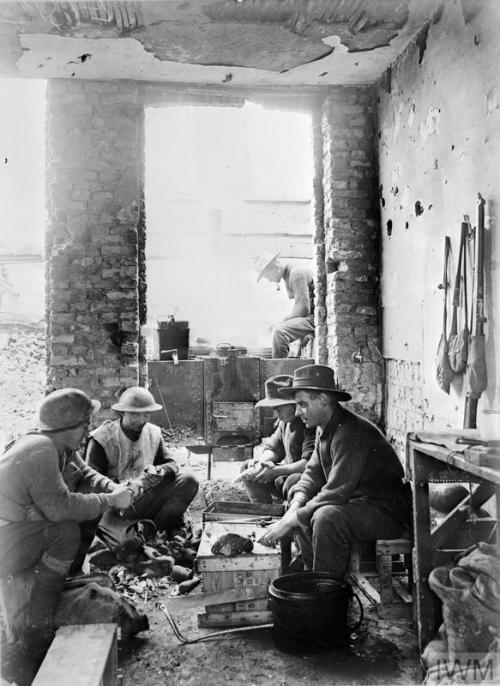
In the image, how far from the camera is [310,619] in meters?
3.12

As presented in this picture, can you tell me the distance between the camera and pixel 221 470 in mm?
7145

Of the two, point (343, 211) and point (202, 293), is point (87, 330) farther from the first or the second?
point (202, 293)

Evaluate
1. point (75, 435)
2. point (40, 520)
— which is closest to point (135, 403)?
point (75, 435)

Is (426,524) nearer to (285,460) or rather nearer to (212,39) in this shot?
(285,460)

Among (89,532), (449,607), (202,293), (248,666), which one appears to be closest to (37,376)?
(202,293)

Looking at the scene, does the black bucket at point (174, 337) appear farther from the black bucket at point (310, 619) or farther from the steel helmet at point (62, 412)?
the black bucket at point (310, 619)

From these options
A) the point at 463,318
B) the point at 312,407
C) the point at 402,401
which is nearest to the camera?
the point at 312,407

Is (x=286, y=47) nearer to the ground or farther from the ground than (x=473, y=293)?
farther from the ground

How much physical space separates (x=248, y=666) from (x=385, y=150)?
4.82 meters

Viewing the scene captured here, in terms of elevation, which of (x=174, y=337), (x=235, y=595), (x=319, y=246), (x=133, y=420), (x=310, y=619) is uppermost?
(x=319, y=246)

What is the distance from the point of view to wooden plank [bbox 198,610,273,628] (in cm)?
354

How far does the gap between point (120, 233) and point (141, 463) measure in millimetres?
2408

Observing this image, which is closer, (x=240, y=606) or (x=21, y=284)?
(x=240, y=606)

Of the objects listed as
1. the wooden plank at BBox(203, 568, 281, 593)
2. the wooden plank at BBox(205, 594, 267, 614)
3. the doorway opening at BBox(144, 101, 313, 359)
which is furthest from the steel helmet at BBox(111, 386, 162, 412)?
the doorway opening at BBox(144, 101, 313, 359)
